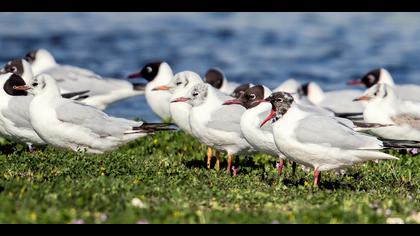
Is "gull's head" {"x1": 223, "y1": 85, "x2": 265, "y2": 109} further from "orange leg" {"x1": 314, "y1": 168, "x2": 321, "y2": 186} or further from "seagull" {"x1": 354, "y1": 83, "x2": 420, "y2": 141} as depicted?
"seagull" {"x1": 354, "y1": 83, "x2": 420, "y2": 141}

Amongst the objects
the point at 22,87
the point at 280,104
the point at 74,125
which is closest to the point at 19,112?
the point at 22,87

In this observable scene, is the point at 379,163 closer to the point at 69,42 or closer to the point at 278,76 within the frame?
the point at 278,76

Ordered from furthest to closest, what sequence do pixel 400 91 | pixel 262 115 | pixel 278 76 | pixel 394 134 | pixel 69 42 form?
pixel 69 42 → pixel 278 76 → pixel 400 91 → pixel 394 134 → pixel 262 115

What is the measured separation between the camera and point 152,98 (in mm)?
17844

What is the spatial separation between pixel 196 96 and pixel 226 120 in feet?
2.15

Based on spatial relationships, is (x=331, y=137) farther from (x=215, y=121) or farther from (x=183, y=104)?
(x=183, y=104)

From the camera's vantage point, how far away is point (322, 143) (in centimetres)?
1069

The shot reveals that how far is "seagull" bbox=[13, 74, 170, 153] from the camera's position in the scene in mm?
12523

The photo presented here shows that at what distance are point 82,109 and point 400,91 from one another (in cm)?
727

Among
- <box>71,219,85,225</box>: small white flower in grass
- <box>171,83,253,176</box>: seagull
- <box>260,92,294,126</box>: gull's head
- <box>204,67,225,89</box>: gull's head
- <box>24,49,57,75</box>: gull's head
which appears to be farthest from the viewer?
<box>24,49,57,75</box>: gull's head

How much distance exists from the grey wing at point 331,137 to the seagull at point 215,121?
1754 millimetres

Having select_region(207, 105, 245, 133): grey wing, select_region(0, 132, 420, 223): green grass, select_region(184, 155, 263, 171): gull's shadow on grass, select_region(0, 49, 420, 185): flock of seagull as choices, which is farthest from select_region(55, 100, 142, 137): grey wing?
select_region(207, 105, 245, 133): grey wing

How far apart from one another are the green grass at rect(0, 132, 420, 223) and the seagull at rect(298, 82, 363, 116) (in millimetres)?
5056
